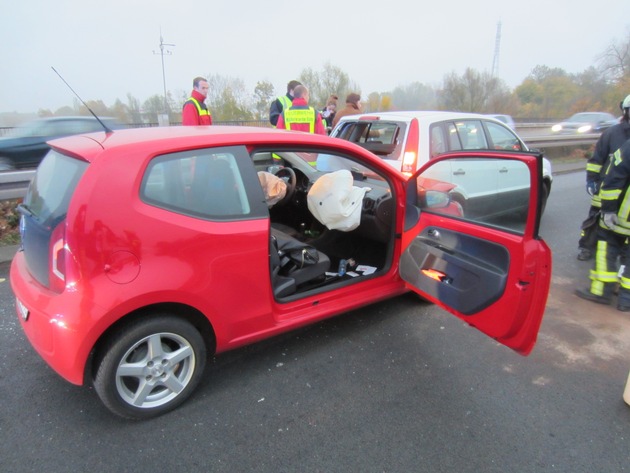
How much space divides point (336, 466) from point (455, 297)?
1.23 m

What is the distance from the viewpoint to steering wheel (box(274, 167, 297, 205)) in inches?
139

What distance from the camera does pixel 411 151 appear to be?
4.67 meters

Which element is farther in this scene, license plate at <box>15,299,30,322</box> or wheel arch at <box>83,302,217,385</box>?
license plate at <box>15,299,30,322</box>

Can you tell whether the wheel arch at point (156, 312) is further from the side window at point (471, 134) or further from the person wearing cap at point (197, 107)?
the side window at point (471, 134)

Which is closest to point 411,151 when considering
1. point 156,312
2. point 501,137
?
point 501,137

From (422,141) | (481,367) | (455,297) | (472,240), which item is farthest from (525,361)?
(422,141)

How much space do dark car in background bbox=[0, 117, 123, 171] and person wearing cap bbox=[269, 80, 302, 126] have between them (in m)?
3.68

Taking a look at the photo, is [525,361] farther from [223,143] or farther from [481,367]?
[223,143]

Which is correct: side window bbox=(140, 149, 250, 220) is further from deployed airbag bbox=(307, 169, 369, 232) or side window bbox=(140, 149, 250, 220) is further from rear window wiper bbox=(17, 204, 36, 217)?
deployed airbag bbox=(307, 169, 369, 232)

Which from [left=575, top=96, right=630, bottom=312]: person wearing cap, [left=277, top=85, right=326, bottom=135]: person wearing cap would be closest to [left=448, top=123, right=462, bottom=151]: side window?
[left=575, top=96, right=630, bottom=312]: person wearing cap

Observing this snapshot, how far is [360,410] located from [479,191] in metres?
1.58

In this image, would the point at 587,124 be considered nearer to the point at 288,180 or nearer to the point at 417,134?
the point at 417,134

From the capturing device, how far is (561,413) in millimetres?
2266

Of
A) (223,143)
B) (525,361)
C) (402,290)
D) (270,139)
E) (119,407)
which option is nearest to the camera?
(119,407)
